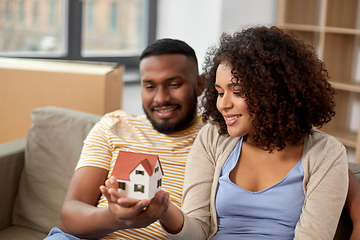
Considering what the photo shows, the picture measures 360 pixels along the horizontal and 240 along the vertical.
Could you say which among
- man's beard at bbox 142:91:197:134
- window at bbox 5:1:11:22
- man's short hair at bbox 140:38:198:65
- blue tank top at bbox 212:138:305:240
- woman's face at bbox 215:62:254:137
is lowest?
blue tank top at bbox 212:138:305:240

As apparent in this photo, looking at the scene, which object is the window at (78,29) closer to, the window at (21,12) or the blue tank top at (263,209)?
the window at (21,12)

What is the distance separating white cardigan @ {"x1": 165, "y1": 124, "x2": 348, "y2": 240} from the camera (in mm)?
936

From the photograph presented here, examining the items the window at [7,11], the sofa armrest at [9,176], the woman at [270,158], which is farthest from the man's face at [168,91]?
the window at [7,11]

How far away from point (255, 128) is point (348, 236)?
431 millimetres

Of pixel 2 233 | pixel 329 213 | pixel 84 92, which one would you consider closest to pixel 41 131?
pixel 84 92

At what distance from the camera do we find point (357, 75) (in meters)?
2.72

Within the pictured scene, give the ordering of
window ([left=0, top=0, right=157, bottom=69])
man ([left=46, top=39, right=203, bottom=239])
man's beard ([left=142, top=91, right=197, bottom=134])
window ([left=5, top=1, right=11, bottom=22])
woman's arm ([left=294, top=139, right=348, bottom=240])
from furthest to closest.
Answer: window ([left=0, top=0, right=157, bottom=69]) → window ([left=5, top=1, right=11, bottom=22]) → man's beard ([left=142, top=91, right=197, bottom=134]) → man ([left=46, top=39, right=203, bottom=239]) → woman's arm ([left=294, top=139, right=348, bottom=240])

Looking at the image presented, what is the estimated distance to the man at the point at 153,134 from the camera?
1196 millimetres

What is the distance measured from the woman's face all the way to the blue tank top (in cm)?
15

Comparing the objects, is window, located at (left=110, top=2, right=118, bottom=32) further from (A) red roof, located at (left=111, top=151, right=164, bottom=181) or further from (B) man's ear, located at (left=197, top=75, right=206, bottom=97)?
(A) red roof, located at (left=111, top=151, right=164, bottom=181)

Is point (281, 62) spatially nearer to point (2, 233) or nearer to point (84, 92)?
point (84, 92)

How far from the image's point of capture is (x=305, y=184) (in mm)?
984

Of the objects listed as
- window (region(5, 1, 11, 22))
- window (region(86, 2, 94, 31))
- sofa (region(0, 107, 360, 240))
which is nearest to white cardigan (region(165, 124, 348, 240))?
sofa (region(0, 107, 360, 240))

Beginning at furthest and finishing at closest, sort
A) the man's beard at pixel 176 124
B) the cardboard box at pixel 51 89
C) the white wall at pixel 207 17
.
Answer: the white wall at pixel 207 17 → the cardboard box at pixel 51 89 → the man's beard at pixel 176 124
